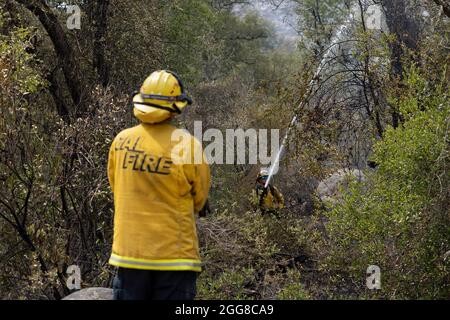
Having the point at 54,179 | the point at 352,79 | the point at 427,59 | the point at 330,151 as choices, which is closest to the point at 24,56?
the point at 54,179

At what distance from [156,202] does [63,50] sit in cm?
810

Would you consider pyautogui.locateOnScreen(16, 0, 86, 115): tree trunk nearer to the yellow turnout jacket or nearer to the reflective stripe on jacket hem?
the yellow turnout jacket

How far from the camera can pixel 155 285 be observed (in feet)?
13.9

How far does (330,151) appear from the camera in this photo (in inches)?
361

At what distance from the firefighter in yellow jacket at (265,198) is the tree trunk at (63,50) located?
10.7 feet

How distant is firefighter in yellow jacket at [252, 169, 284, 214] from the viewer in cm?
962

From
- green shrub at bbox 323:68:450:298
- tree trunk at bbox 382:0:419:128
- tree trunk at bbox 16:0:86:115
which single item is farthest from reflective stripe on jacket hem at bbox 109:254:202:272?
tree trunk at bbox 382:0:419:128

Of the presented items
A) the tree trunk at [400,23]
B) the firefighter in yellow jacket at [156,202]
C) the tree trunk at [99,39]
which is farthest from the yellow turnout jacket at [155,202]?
the tree trunk at [99,39]

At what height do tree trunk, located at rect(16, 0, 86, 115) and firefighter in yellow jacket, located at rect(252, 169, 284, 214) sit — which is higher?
tree trunk, located at rect(16, 0, 86, 115)

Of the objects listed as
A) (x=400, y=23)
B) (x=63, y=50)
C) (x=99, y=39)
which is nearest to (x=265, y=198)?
(x=400, y=23)

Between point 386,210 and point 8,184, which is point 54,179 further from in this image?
point 386,210

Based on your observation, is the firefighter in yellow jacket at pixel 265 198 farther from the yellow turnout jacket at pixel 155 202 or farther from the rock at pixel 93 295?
the yellow turnout jacket at pixel 155 202

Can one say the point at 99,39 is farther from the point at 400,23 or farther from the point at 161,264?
the point at 161,264

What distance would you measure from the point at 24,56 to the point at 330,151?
410cm
